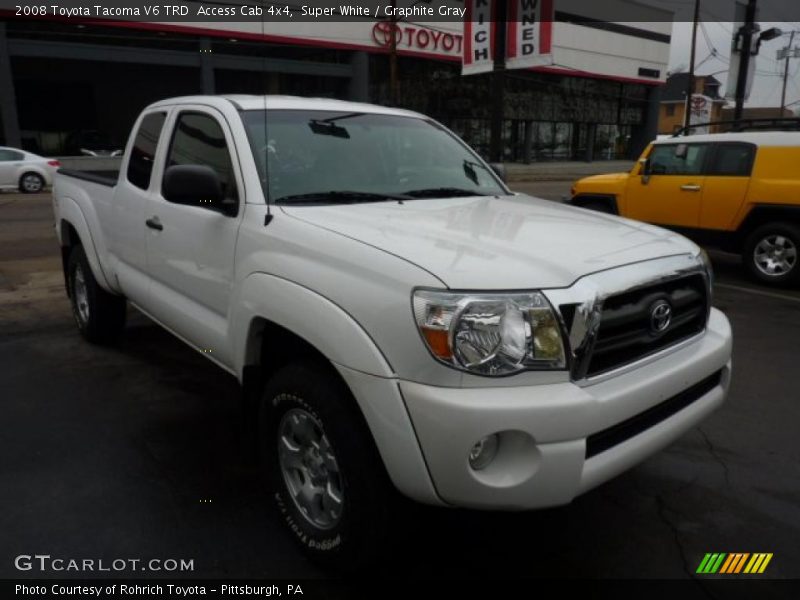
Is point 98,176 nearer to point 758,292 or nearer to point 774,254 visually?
point 758,292

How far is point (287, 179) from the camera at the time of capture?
3123 mm

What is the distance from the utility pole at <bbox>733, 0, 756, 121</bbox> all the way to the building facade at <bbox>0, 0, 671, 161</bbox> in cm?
1265

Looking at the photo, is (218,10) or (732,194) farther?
(218,10)

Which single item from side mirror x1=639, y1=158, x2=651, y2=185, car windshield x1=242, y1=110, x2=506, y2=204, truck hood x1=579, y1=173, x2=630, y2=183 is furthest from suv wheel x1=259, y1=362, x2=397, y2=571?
truck hood x1=579, y1=173, x2=630, y2=183

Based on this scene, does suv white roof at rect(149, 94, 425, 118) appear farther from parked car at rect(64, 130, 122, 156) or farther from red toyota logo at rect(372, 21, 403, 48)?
red toyota logo at rect(372, 21, 403, 48)

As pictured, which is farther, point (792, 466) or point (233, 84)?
point (233, 84)

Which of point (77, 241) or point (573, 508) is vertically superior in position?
point (77, 241)

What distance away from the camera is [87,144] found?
2836 cm

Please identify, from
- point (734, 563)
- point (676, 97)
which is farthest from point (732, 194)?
point (676, 97)

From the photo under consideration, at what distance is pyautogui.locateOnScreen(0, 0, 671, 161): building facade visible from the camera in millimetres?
24906

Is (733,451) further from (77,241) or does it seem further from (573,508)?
(77,241)

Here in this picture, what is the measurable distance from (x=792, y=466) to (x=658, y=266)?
1.77 m

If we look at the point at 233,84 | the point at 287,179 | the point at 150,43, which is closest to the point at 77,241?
the point at 287,179

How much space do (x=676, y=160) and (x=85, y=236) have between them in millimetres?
7387
